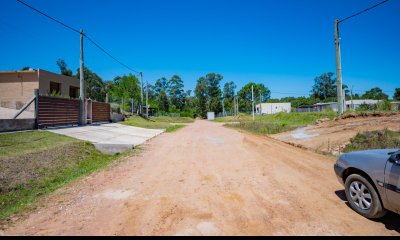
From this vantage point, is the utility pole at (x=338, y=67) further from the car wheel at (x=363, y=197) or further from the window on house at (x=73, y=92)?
the window on house at (x=73, y=92)

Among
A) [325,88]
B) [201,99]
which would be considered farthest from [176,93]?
[325,88]

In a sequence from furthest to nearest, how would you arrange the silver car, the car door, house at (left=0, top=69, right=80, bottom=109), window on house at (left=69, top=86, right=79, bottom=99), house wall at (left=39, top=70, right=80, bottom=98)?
window on house at (left=69, top=86, right=79, bottom=99) → house wall at (left=39, top=70, right=80, bottom=98) → house at (left=0, top=69, right=80, bottom=109) → the silver car → the car door

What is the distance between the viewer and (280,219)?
4.18 m

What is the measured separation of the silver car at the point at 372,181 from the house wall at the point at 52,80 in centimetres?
2378

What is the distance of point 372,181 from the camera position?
4.30 meters

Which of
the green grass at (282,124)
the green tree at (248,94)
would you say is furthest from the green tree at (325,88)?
the green grass at (282,124)

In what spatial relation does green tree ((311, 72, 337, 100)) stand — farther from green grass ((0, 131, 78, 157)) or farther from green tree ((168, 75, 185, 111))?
green grass ((0, 131, 78, 157))

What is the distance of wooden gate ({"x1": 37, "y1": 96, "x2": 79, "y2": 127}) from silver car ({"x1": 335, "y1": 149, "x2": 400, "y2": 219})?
14696 mm

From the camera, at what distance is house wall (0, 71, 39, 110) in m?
25.8

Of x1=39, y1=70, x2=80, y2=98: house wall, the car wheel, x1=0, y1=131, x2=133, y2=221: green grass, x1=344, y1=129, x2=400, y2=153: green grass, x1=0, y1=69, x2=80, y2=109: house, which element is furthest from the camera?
x1=39, y1=70, x2=80, y2=98: house wall

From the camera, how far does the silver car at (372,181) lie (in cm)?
390

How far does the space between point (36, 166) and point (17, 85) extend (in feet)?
76.4

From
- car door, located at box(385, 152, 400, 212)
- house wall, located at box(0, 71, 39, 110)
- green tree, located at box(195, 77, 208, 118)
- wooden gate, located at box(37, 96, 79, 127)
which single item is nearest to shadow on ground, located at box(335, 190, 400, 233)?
car door, located at box(385, 152, 400, 212)

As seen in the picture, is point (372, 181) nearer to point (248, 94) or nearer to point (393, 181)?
point (393, 181)
